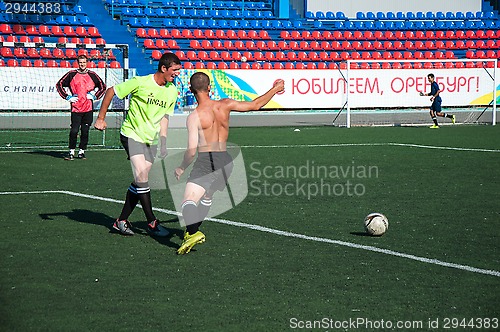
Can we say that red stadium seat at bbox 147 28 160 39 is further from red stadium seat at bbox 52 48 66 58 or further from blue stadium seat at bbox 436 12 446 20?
blue stadium seat at bbox 436 12 446 20

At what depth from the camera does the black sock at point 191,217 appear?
27.2 ft

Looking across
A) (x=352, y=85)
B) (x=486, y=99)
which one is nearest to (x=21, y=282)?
(x=352, y=85)

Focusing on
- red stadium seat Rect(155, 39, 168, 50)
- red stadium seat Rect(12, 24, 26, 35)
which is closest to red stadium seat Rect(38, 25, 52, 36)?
red stadium seat Rect(12, 24, 26, 35)

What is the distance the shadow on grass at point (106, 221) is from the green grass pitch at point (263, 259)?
2cm

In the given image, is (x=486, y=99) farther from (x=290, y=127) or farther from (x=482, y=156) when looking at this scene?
(x=482, y=156)

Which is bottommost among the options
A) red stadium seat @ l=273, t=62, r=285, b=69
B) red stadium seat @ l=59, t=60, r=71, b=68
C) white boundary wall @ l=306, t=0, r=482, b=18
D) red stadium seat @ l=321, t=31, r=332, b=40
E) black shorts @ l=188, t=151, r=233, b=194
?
black shorts @ l=188, t=151, r=233, b=194

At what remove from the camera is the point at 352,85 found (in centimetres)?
3192

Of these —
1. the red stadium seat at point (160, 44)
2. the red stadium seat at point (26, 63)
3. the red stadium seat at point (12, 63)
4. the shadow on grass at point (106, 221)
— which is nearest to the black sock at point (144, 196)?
the shadow on grass at point (106, 221)

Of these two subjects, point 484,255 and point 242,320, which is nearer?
point 242,320

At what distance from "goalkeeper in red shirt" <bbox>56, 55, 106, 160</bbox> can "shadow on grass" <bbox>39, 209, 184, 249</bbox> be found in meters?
6.60

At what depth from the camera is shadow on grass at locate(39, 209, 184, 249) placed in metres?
9.12

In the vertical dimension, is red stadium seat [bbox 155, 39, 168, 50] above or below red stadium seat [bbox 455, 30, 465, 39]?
below

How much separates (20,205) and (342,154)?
28.1 feet

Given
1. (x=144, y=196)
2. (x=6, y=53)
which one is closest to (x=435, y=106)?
(x=6, y=53)
